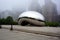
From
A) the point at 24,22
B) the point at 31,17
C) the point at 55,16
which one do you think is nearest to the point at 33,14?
the point at 31,17

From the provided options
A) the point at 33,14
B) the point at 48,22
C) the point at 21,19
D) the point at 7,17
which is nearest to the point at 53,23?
the point at 48,22

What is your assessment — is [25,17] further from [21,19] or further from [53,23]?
[53,23]

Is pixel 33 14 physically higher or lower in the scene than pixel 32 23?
higher

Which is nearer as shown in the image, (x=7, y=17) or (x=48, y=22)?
(x=48, y=22)

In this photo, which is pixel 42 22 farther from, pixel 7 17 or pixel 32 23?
pixel 7 17

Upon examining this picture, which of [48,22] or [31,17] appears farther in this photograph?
[48,22]

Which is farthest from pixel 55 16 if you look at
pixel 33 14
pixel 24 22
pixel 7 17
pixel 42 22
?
pixel 7 17

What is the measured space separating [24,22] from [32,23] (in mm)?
1315

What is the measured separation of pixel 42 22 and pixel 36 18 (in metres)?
1.14

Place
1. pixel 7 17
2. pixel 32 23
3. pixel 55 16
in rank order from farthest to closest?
pixel 7 17, pixel 32 23, pixel 55 16

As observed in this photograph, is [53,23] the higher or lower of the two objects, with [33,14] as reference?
lower

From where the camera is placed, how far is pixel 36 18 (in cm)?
2045

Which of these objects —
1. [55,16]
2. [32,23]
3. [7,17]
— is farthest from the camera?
[7,17]

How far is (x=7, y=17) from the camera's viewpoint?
1297 inches
